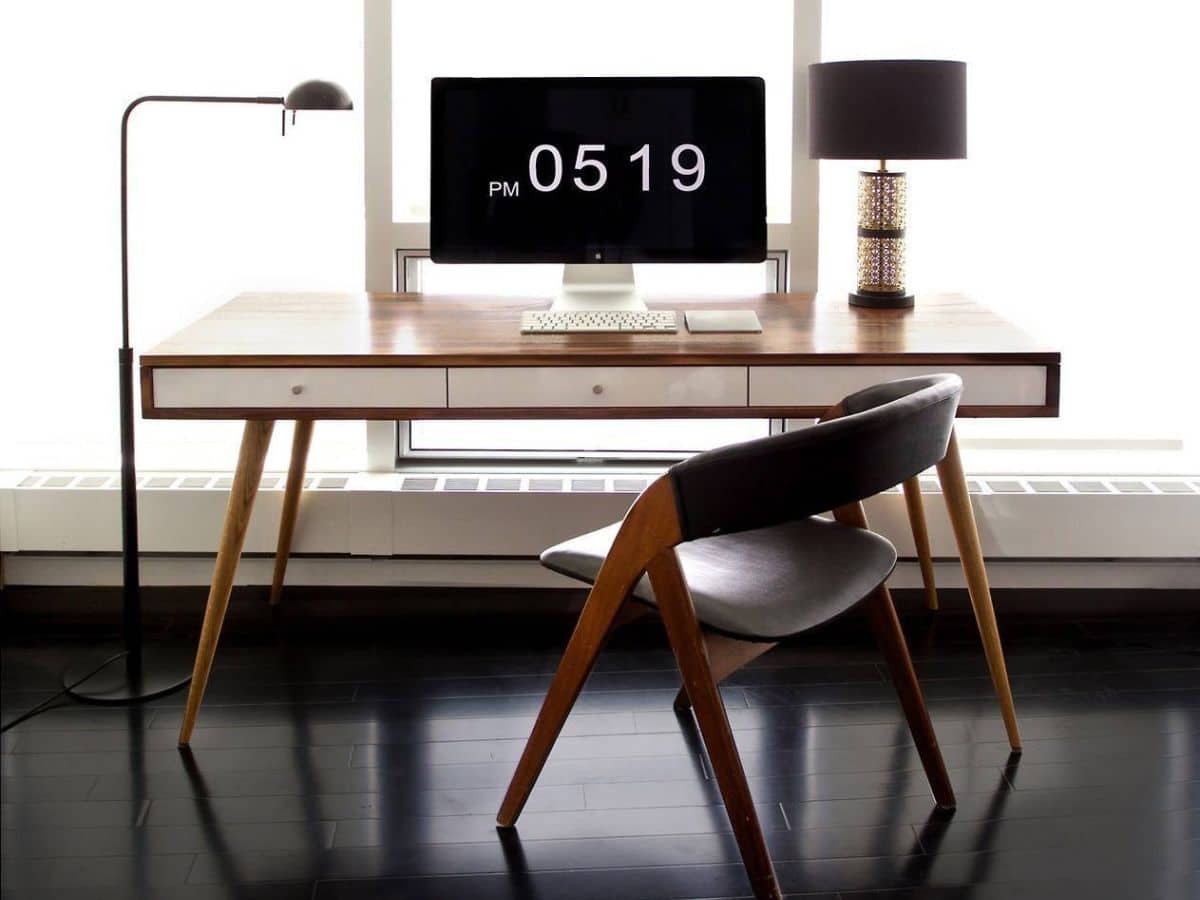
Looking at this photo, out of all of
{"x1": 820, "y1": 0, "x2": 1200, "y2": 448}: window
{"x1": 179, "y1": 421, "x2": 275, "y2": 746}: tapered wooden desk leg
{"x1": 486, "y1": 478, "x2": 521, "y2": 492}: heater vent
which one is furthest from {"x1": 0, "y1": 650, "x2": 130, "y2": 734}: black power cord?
{"x1": 820, "y1": 0, "x2": 1200, "y2": 448}: window

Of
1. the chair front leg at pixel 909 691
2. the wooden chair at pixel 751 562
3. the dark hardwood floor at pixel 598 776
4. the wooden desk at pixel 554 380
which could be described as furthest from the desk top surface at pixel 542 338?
the dark hardwood floor at pixel 598 776

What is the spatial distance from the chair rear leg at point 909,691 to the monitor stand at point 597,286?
844mm

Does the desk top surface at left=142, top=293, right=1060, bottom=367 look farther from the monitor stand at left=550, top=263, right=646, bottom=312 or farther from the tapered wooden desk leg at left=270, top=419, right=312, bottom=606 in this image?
the tapered wooden desk leg at left=270, top=419, right=312, bottom=606

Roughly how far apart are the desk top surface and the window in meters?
0.35

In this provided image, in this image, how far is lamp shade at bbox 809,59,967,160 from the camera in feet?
9.38

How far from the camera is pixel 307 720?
276 centimetres

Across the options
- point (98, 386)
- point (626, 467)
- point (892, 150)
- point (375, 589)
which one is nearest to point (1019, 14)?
point (892, 150)

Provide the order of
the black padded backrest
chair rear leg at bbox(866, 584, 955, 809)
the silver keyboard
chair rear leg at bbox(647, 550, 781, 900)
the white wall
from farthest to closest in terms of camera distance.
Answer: the white wall < the silver keyboard < chair rear leg at bbox(866, 584, 955, 809) < chair rear leg at bbox(647, 550, 781, 900) < the black padded backrest

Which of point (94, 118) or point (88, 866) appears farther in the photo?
point (94, 118)

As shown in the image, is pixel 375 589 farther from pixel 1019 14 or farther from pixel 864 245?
pixel 1019 14

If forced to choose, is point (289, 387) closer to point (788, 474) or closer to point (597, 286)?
point (597, 286)

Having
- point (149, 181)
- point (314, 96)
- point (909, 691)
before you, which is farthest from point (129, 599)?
point (909, 691)

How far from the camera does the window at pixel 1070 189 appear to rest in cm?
323

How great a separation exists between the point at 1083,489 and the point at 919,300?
619 millimetres
